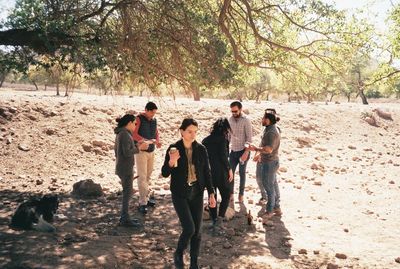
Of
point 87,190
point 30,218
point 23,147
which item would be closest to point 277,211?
point 87,190

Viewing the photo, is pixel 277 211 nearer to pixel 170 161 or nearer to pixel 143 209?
pixel 143 209

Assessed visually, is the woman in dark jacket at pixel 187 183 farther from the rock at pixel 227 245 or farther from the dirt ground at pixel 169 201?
the rock at pixel 227 245

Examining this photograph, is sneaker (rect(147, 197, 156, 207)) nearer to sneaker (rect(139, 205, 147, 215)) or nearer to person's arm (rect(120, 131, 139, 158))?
sneaker (rect(139, 205, 147, 215))

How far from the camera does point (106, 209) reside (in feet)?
23.9

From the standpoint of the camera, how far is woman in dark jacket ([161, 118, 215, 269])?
440cm

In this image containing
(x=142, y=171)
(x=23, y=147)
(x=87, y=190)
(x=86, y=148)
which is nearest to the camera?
(x=142, y=171)

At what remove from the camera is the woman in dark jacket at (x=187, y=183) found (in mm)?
4398

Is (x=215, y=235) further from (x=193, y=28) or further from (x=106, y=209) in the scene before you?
(x=193, y=28)

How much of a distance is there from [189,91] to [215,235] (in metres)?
3.80

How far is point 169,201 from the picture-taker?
8.04 meters

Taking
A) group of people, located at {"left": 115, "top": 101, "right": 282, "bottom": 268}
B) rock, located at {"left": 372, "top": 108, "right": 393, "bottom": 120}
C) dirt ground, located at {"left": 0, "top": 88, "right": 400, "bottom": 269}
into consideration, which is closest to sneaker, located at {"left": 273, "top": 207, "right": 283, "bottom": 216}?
group of people, located at {"left": 115, "top": 101, "right": 282, "bottom": 268}

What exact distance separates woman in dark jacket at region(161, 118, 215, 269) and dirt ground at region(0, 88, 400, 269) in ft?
2.33

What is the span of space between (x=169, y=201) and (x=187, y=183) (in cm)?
373

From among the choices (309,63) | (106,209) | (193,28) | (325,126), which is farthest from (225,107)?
(106,209)
